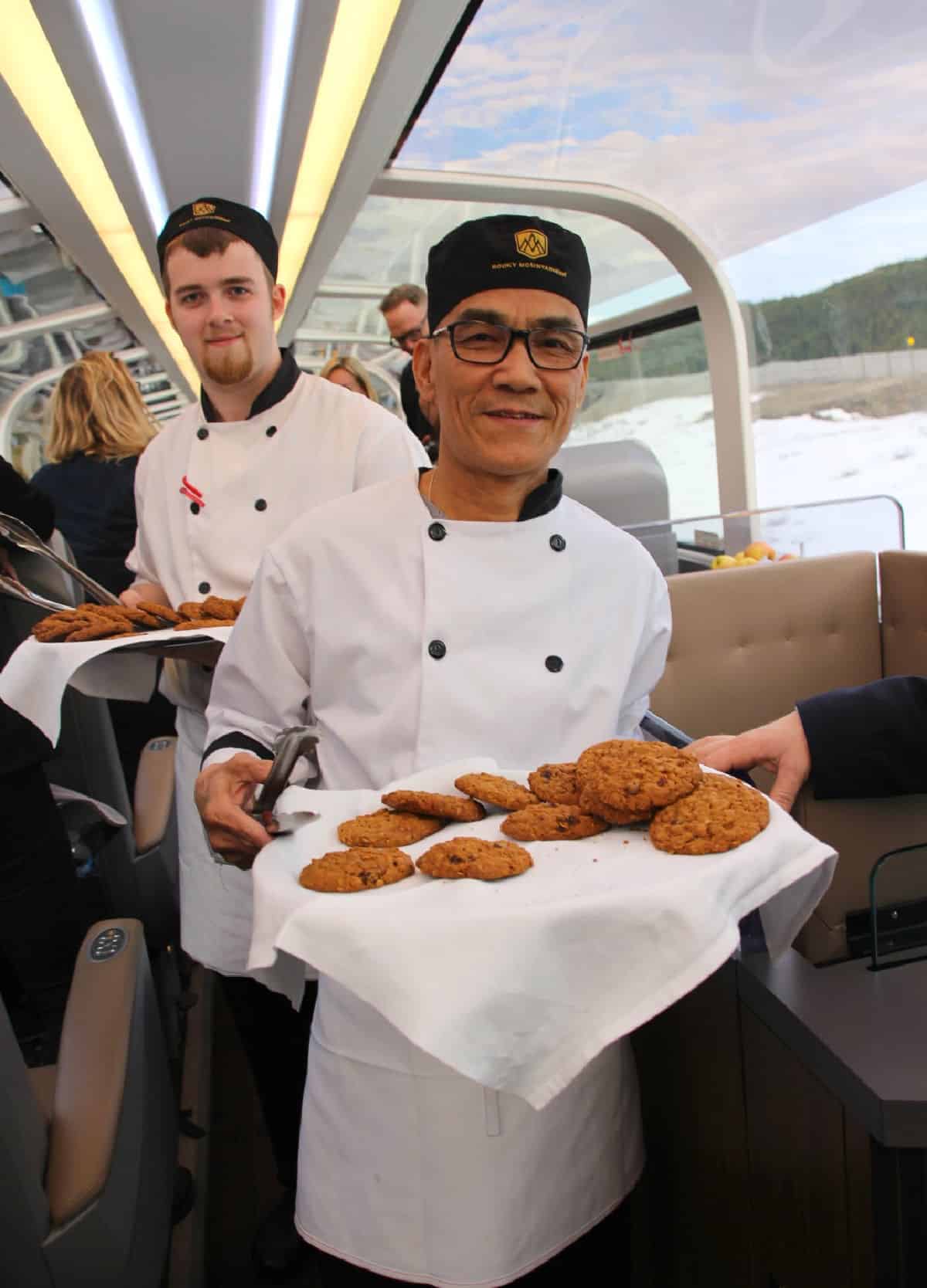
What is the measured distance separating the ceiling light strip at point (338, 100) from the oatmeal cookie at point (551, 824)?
8.82ft

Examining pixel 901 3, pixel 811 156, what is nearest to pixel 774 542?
pixel 901 3

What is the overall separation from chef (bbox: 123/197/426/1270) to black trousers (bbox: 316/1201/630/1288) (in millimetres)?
689

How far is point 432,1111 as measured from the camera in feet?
4.22

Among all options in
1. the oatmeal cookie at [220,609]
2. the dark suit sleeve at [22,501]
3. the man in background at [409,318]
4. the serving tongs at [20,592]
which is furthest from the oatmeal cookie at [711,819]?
the man in background at [409,318]

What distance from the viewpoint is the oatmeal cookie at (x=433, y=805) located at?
1112 millimetres

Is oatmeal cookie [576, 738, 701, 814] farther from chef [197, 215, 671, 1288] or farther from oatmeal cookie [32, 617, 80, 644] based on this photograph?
oatmeal cookie [32, 617, 80, 644]

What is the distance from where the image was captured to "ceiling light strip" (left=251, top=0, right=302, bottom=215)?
2963 mm

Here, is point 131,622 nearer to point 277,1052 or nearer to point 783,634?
point 277,1052

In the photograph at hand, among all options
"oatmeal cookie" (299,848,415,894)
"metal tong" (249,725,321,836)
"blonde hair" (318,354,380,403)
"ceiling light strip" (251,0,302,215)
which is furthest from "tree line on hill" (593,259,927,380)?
"oatmeal cookie" (299,848,415,894)

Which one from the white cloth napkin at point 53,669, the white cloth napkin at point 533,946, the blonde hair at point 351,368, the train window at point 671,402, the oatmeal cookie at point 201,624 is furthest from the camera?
the train window at point 671,402

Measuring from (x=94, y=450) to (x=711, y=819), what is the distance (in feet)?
11.2

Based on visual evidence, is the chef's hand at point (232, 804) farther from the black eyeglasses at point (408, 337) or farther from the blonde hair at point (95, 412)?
the black eyeglasses at point (408, 337)

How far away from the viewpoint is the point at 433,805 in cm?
111

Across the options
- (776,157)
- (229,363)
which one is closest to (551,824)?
(229,363)
